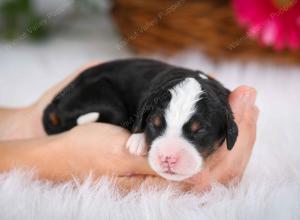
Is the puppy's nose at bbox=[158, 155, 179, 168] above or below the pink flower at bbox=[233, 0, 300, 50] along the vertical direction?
above

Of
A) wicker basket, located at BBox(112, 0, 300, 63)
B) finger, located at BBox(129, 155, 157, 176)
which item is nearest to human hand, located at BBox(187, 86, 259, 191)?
finger, located at BBox(129, 155, 157, 176)

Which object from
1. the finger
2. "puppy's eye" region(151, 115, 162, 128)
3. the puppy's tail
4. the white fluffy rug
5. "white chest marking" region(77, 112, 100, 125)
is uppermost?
"puppy's eye" region(151, 115, 162, 128)

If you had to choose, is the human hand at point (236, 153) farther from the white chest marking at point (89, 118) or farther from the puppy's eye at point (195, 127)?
the white chest marking at point (89, 118)

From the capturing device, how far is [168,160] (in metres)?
1.34

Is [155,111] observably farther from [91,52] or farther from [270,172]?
[91,52]

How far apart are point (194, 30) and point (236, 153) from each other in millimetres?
1236

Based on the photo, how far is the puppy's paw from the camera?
1.49 m

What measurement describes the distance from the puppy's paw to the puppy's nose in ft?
0.45

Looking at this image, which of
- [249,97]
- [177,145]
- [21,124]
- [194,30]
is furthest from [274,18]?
[177,145]

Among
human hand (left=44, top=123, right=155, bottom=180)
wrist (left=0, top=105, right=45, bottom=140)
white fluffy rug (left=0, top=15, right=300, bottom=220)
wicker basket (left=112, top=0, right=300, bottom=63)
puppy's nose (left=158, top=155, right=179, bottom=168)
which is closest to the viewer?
puppy's nose (left=158, top=155, right=179, bottom=168)

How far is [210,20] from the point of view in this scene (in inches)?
105

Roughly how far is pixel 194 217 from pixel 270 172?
38cm

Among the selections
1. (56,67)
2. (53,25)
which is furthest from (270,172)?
(53,25)

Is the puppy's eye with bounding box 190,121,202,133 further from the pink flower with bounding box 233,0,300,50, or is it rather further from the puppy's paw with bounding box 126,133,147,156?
the pink flower with bounding box 233,0,300,50
